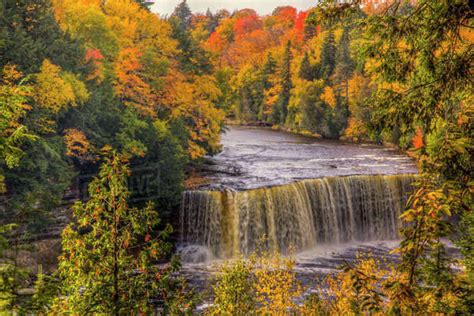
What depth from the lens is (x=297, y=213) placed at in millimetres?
20594

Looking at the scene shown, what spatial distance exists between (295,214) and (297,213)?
0.43 ft

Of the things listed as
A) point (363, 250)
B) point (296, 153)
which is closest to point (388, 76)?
point (363, 250)

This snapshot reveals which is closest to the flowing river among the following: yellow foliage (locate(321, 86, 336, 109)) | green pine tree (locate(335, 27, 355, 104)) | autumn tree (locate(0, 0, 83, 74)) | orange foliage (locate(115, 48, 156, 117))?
orange foliage (locate(115, 48, 156, 117))

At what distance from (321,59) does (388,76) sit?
53.6 meters

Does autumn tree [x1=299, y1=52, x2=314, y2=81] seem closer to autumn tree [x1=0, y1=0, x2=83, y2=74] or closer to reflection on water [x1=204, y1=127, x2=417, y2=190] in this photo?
reflection on water [x1=204, y1=127, x2=417, y2=190]

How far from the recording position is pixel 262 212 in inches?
788

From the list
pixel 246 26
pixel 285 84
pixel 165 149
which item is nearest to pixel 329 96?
pixel 285 84

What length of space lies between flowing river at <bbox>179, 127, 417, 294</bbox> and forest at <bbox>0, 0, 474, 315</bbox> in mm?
917

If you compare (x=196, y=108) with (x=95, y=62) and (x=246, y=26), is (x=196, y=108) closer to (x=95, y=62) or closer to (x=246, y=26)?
(x=95, y=62)

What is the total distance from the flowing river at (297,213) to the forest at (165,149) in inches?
36.1

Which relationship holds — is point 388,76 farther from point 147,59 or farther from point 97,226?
point 147,59

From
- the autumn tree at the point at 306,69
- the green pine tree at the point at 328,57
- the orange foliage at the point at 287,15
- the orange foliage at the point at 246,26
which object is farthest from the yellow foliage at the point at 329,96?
the orange foliage at the point at 246,26

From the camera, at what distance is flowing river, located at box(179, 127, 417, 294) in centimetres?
1933

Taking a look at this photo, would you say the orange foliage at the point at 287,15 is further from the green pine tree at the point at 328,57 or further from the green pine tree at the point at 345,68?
the green pine tree at the point at 345,68
